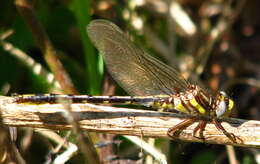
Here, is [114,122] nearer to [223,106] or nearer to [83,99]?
[83,99]

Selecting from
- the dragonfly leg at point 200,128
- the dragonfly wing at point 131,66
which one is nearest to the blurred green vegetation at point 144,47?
the dragonfly wing at point 131,66

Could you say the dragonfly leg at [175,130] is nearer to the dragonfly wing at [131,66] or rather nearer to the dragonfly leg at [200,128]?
the dragonfly leg at [200,128]

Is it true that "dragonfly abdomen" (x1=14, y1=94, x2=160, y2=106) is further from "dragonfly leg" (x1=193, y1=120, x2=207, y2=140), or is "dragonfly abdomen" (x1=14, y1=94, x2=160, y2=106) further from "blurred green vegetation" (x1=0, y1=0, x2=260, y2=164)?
"dragonfly leg" (x1=193, y1=120, x2=207, y2=140)

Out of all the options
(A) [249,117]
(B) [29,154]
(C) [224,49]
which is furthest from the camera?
(C) [224,49]

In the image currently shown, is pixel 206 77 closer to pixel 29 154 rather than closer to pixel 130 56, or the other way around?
pixel 130 56

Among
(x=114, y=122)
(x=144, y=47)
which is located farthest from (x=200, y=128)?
(x=144, y=47)

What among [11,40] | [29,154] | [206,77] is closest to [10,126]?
[29,154]
